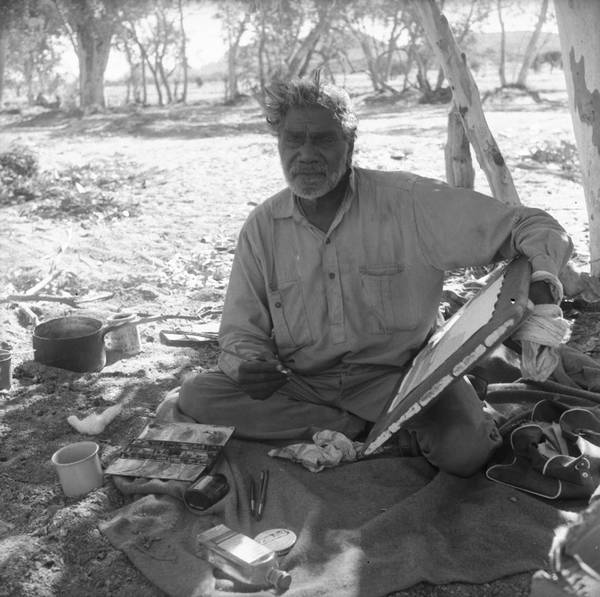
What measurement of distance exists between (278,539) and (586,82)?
3.70 meters

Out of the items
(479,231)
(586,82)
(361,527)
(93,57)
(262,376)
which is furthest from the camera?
(93,57)

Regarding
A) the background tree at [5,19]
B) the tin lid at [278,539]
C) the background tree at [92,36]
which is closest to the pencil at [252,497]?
the tin lid at [278,539]

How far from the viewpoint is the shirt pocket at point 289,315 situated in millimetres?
3500

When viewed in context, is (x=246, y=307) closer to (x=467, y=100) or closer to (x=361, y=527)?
(x=361, y=527)

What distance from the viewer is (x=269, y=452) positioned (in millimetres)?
3371

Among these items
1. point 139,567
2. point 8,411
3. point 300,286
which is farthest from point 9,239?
point 139,567

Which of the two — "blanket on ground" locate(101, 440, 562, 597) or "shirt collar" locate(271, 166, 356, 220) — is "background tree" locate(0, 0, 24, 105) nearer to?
"shirt collar" locate(271, 166, 356, 220)

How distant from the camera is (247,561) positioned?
2.43 metres

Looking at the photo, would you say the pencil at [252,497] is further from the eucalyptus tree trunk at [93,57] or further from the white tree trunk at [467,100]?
the eucalyptus tree trunk at [93,57]

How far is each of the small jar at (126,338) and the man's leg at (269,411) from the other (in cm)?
143

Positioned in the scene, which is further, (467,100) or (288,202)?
(467,100)

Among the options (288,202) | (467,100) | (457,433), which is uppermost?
(467,100)

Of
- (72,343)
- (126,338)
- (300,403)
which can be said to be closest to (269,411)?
(300,403)

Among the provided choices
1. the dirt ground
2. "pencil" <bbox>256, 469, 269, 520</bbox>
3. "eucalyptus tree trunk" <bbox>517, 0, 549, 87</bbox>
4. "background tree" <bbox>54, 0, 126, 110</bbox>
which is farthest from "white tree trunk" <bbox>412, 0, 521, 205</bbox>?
"eucalyptus tree trunk" <bbox>517, 0, 549, 87</bbox>
